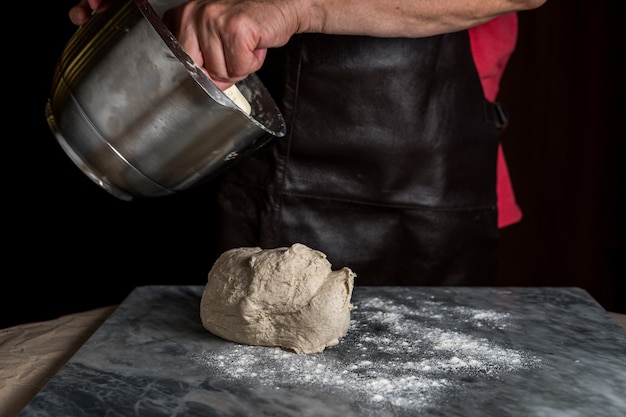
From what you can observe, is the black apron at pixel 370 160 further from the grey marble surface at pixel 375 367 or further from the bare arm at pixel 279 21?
the grey marble surface at pixel 375 367

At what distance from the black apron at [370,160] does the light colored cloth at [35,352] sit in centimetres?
42

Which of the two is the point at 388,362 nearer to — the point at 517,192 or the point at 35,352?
the point at 35,352

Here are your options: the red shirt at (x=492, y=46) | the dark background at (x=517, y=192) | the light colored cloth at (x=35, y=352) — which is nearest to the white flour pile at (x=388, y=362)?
the light colored cloth at (x=35, y=352)

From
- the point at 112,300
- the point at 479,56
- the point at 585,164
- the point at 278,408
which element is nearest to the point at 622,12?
the point at 585,164

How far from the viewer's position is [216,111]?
3.95 feet

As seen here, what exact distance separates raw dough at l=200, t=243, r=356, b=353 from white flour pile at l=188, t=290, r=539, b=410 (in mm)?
23

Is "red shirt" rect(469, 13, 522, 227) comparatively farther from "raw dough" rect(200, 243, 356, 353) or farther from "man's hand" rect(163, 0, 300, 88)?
"raw dough" rect(200, 243, 356, 353)

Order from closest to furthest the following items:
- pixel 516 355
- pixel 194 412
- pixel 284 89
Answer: pixel 194 412 < pixel 516 355 < pixel 284 89

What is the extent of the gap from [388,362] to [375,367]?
27 millimetres

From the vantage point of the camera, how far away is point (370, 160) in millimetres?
1707

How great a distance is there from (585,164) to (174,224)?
1342mm

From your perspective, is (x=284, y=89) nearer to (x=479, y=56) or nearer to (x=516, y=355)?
(x=479, y=56)

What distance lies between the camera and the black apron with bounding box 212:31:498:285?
167 centimetres

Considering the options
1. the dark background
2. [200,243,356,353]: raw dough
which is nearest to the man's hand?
[200,243,356,353]: raw dough
